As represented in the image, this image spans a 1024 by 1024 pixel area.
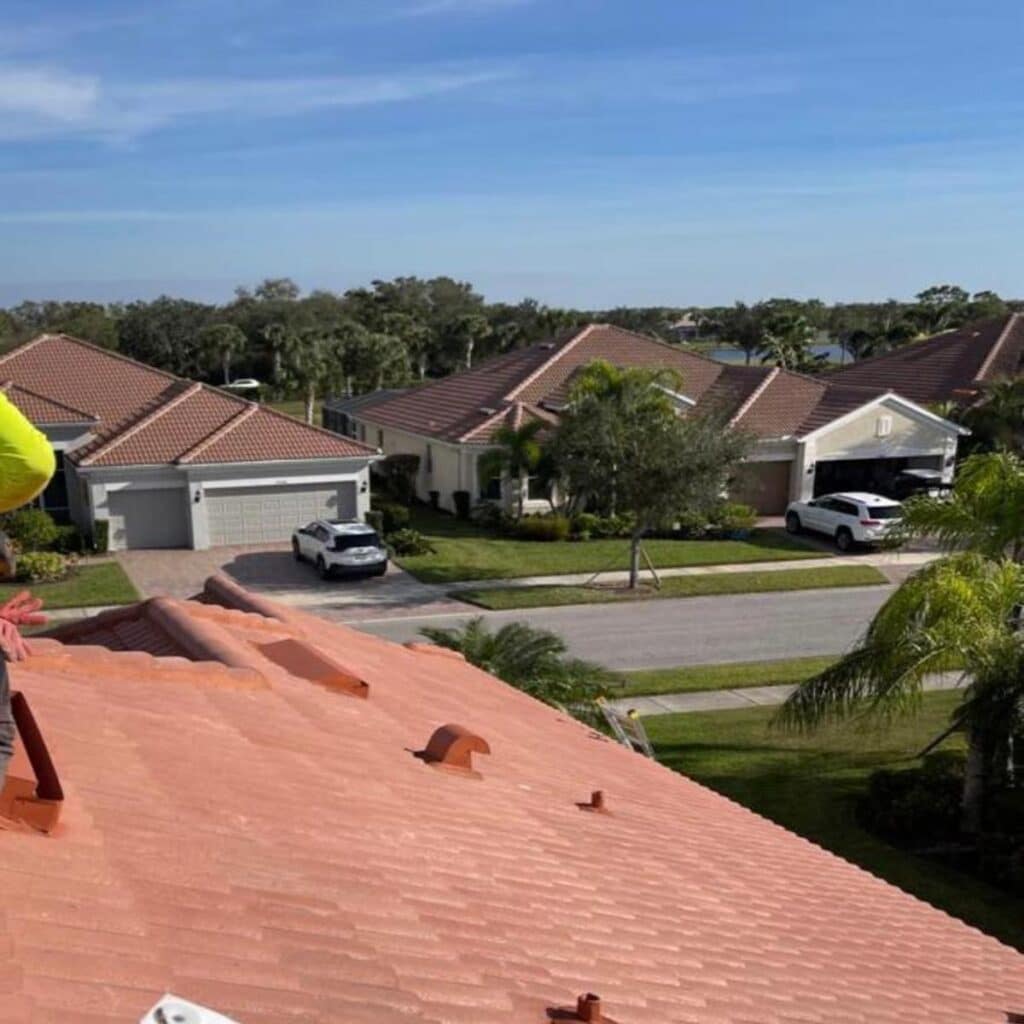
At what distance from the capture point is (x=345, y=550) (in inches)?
1177

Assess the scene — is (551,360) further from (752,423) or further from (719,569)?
(719,569)

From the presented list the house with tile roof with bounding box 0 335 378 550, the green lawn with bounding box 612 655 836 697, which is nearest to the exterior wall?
the house with tile roof with bounding box 0 335 378 550

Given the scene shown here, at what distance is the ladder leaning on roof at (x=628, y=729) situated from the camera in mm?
14516

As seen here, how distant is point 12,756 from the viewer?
3816 millimetres

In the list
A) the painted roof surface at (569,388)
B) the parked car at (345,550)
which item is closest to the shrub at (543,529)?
the painted roof surface at (569,388)

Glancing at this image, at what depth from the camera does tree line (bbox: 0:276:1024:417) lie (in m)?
67.4

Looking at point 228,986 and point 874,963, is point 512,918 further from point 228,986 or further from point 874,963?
point 874,963

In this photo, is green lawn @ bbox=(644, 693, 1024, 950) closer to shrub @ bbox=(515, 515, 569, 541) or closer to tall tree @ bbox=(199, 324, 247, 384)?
shrub @ bbox=(515, 515, 569, 541)

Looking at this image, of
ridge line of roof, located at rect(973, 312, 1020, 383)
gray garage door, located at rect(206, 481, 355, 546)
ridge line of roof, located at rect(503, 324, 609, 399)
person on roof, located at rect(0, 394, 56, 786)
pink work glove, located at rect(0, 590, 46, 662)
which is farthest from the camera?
ridge line of roof, located at rect(973, 312, 1020, 383)

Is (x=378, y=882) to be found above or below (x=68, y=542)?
above

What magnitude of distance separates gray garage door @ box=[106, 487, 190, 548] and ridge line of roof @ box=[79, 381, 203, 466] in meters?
1.22

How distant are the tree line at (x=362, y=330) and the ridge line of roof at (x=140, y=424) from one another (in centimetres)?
2691

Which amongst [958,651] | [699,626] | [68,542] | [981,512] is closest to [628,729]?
[958,651]

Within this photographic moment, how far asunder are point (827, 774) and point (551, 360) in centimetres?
2781
